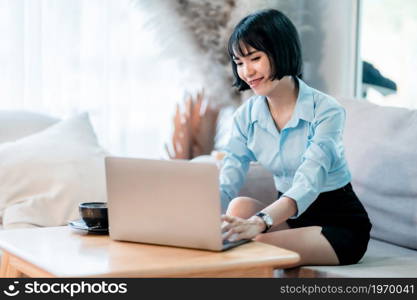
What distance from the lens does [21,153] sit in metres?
2.89

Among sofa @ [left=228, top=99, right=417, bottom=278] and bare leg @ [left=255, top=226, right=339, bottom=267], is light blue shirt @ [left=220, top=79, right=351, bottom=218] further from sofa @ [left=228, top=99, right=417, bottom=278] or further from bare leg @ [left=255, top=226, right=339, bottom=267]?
sofa @ [left=228, top=99, right=417, bottom=278]

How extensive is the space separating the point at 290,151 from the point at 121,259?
2.39 feet

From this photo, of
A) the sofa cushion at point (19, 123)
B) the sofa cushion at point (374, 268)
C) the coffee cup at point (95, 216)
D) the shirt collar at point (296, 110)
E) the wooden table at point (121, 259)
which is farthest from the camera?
the sofa cushion at point (19, 123)

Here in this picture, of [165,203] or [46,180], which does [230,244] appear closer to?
[165,203]

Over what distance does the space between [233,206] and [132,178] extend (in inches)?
19.4

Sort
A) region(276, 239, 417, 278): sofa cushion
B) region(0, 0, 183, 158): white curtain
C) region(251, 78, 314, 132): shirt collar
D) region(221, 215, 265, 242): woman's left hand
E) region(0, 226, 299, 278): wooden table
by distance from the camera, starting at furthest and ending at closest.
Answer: region(0, 0, 183, 158): white curtain
region(251, 78, 314, 132): shirt collar
region(276, 239, 417, 278): sofa cushion
region(221, 215, 265, 242): woman's left hand
region(0, 226, 299, 278): wooden table

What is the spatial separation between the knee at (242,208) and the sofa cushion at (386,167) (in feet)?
1.68

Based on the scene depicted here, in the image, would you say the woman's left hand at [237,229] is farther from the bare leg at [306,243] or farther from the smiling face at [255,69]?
the smiling face at [255,69]

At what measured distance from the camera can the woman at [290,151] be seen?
2160 mm

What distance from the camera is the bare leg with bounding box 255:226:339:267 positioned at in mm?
2176

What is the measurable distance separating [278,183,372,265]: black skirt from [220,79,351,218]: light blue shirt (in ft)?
0.11

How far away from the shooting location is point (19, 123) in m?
3.07

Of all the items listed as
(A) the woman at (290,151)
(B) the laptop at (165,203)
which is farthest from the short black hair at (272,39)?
(B) the laptop at (165,203)

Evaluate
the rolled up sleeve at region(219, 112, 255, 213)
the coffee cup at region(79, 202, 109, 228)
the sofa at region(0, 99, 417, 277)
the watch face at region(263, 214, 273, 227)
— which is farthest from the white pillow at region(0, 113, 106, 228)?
the watch face at region(263, 214, 273, 227)
